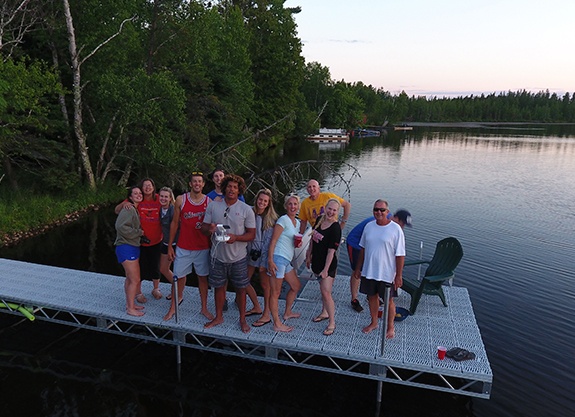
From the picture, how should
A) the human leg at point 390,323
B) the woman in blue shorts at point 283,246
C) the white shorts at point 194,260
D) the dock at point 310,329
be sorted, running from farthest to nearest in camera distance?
the white shorts at point 194,260
the human leg at point 390,323
the woman in blue shorts at point 283,246
the dock at point 310,329

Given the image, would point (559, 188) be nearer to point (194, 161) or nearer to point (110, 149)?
point (194, 161)

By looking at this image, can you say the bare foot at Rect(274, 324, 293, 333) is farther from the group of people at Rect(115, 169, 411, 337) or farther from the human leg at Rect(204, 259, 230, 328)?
the human leg at Rect(204, 259, 230, 328)

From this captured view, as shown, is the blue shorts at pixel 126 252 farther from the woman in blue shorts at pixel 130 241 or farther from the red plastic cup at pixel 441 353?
the red plastic cup at pixel 441 353

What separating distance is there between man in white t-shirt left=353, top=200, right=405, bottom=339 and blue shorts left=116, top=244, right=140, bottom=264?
3.68m

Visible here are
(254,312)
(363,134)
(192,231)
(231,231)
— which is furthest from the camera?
(363,134)

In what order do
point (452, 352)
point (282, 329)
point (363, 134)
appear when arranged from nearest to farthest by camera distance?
point (452, 352)
point (282, 329)
point (363, 134)

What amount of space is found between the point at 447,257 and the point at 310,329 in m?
3.14

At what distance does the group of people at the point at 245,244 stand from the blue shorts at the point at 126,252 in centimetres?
Result: 2

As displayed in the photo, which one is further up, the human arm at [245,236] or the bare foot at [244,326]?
the human arm at [245,236]

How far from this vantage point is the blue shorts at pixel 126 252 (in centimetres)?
663

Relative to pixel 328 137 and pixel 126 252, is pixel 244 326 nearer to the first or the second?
pixel 126 252

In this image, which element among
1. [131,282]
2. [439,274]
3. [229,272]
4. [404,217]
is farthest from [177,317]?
[439,274]

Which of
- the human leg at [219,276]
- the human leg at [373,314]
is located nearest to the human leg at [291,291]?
the human leg at [219,276]

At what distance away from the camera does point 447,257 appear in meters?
7.92
